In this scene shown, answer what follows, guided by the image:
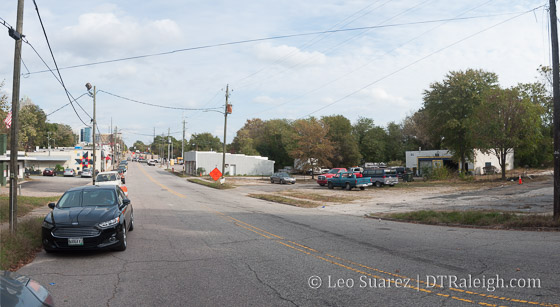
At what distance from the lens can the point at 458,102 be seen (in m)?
43.8

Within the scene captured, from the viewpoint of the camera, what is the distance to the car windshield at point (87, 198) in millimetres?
9422

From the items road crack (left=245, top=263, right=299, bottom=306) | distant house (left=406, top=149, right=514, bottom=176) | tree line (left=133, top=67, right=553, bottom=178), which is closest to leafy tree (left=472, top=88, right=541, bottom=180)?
tree line (left=133, top=67, right=553, bottom=178)

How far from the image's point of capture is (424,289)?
5777 mm

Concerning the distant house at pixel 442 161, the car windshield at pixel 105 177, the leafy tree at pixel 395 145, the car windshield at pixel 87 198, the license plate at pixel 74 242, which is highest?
the leafy tree at pixel 395 145

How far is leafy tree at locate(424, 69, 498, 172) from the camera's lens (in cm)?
4362

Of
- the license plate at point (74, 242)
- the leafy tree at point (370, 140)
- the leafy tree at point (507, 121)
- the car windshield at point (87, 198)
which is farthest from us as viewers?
the leafy tree at point (370, 140)

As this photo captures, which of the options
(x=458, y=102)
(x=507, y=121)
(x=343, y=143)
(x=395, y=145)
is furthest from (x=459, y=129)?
(x=395, y=145)

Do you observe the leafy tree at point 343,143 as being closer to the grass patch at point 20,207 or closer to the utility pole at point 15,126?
the grass patch at point 20,207

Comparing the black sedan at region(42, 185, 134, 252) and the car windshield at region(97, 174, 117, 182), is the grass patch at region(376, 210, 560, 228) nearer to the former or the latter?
the black sedan at region(42, 185, 134, 252)

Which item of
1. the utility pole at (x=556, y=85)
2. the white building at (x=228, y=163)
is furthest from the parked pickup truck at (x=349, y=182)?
the white building at (x=228, y=163)

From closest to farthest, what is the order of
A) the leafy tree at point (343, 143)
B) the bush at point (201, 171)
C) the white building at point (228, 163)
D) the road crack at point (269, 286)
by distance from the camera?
the road crack at point (269, 286), the bush at point (201, 171), the leafy tree at point (343, 143), the white building at point (228, 163)

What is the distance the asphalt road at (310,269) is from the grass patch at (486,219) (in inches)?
46.2

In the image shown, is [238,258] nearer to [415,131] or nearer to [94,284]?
[94,284]

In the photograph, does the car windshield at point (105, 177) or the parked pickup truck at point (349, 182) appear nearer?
the car windshield at point (105, 177)
